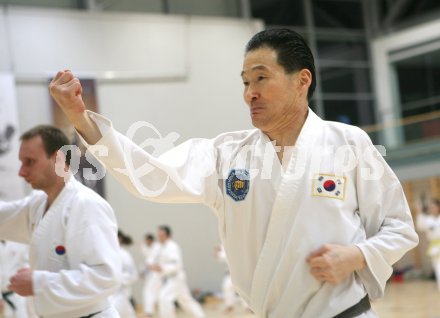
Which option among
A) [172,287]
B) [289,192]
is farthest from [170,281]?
[289,192]

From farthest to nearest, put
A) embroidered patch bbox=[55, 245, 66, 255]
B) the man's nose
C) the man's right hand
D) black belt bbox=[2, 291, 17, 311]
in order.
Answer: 1. black belt bbox=[2, 291, 17, 311]
2. embroidered patch bbox=[55, 245, 66, 255]
3. the man's nose
4. the man's right hand

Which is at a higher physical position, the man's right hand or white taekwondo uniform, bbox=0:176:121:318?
the man's right hand

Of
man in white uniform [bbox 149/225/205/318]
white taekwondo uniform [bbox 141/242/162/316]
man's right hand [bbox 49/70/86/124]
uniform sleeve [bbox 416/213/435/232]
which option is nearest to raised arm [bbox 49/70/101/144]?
man's right hand [bbox 49/70/86/124]

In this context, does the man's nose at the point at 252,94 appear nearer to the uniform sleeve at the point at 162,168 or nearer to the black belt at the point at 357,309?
the uniform sleeve at the point at 162,168

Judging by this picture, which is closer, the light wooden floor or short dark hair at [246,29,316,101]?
short dark hair at [246,29,316,101]

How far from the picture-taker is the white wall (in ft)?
62.8

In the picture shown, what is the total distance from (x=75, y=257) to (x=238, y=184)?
1.44 metres

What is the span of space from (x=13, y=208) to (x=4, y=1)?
648 inches

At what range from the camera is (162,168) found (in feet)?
9.55

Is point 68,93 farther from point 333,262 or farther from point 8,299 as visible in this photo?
point 8,299

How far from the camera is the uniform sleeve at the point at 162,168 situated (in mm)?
2797

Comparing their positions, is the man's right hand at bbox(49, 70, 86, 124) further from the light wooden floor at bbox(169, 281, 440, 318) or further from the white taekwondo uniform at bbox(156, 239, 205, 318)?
the white taekwondo uniform at bbox(156, 239, 205, 318)

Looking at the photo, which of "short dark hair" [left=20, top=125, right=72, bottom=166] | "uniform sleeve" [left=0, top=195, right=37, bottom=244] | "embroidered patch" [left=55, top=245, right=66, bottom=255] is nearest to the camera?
"embroidered patch" [left=55, top=245, right=66, bottom=255]

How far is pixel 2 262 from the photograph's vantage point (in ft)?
21.9
